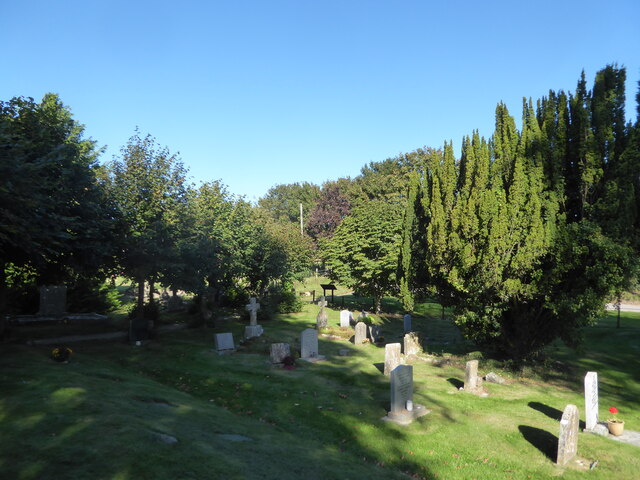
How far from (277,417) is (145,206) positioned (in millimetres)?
14933

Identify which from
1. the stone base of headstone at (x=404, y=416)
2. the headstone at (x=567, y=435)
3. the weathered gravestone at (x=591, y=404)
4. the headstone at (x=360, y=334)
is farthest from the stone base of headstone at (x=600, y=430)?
the headstone at (x=360, y=334)

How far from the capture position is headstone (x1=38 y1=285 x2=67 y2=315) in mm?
27094

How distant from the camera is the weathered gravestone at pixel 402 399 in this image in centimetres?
1288

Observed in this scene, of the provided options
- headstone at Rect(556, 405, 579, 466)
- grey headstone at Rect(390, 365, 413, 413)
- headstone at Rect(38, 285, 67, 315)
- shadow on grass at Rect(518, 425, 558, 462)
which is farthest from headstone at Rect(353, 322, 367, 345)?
headstone at Rect(38, 285, 67, 315)

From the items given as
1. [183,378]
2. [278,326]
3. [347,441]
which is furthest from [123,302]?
[347,441]

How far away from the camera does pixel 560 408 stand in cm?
1434

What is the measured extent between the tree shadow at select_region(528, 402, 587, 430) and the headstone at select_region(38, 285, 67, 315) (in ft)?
87.8

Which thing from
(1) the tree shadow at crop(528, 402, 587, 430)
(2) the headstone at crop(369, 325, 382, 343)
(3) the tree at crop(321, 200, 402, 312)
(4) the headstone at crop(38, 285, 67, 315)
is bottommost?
(1) the tree shadow at crop(528, 402, 587, 430)

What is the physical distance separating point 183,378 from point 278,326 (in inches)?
517

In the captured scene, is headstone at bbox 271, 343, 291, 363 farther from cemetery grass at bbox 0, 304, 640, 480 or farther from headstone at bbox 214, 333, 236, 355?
headstone at bbox 214, 333, 236, 355

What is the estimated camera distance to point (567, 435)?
10.3m

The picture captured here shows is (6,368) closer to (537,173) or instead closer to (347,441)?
(347,441)

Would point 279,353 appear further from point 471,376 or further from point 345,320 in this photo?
point 345,320

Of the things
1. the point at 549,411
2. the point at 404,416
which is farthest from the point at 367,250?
the point at 404,416
